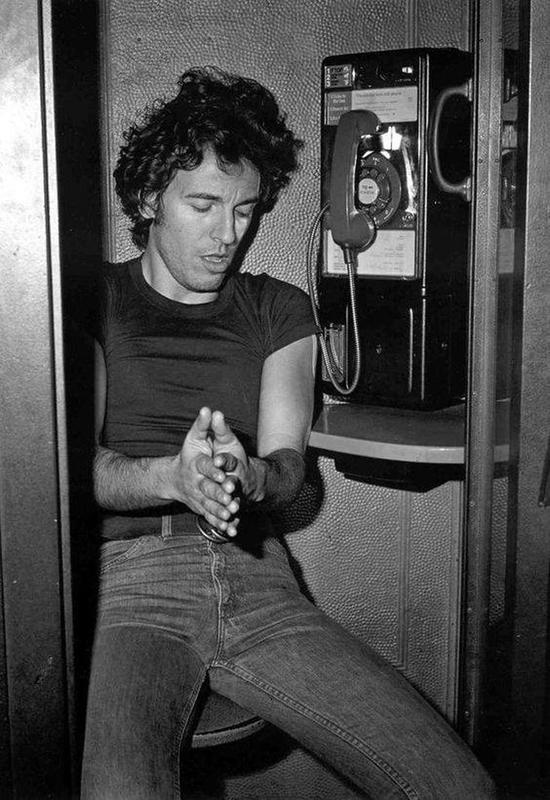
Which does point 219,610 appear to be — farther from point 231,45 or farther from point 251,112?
point 231,45

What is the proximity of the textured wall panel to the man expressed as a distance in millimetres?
60

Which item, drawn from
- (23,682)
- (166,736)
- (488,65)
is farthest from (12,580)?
(488,65)

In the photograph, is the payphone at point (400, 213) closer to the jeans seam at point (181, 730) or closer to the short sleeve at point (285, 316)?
the short sleeve at point (285, 316)

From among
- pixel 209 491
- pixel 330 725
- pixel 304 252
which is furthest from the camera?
pixel 304 252

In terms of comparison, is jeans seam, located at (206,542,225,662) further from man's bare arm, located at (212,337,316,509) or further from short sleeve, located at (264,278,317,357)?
short sleeve, located at (264,278,317,357)

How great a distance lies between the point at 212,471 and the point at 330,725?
1.41 feet

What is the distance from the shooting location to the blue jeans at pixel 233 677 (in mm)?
1230

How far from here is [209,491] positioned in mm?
1175

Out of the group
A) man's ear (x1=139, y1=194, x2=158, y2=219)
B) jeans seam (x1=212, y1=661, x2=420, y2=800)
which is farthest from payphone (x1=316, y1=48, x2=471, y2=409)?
jeans seam (x1=212, y1=661, x2=420, y2=800)

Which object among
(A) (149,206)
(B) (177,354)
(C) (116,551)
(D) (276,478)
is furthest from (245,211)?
(C) (116,551)

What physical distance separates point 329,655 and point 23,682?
1.63 feet

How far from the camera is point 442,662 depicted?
202 centimetres

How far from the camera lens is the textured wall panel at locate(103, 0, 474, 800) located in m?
1.77

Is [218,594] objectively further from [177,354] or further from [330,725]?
[177,354]
